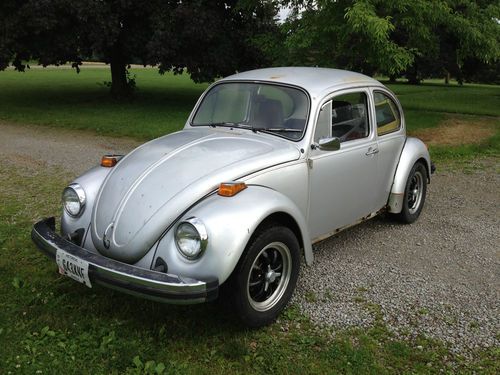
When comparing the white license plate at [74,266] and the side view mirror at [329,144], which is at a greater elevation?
the side view mirror at [329,144]

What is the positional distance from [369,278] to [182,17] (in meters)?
12.5

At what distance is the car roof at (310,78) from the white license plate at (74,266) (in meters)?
2.33

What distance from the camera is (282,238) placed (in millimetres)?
3521

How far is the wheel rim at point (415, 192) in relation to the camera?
5895mm

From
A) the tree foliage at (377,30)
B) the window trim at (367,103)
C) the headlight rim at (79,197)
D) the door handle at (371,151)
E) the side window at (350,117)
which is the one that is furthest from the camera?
the tree foliage at (377,30)

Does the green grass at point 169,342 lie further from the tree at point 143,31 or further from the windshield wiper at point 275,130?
the tree at point 143,31

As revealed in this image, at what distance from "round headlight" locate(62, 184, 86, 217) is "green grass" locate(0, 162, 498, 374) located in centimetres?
66

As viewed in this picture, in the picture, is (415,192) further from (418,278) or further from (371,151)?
(418,278)

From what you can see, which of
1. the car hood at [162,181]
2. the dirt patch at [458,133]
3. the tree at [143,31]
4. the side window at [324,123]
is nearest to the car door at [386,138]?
the side window at [324,123]

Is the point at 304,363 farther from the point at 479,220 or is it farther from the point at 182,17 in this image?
the point at 182,17

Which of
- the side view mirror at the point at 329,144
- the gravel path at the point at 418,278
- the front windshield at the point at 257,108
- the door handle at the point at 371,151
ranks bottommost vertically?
the gravel path at the point at 418,278

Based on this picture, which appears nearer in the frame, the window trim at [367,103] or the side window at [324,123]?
the side window at [324,123]

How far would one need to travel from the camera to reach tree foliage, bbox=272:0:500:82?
948cm

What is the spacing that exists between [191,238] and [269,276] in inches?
28.8
